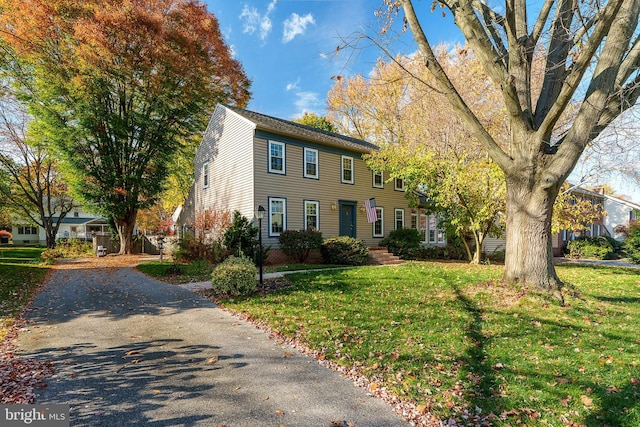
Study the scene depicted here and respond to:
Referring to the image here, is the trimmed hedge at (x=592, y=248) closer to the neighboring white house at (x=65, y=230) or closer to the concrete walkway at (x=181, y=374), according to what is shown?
the concrete walkway at (x=181, y=374)

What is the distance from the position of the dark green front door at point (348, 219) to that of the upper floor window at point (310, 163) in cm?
232

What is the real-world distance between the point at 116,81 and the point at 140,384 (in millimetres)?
19740

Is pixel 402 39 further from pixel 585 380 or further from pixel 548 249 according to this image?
pixel 585 380

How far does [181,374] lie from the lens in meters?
3.92

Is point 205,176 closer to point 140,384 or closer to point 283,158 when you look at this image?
point 283,158

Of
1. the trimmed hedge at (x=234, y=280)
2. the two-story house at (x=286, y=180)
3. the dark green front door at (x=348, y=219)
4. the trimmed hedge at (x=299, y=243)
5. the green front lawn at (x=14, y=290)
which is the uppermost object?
the two-story house at (x=286, y=180)

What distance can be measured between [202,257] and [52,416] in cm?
1119

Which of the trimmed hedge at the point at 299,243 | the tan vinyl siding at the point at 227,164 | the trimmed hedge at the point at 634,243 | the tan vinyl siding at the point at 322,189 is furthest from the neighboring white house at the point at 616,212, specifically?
the tan vinyl siding at the point at 227,164

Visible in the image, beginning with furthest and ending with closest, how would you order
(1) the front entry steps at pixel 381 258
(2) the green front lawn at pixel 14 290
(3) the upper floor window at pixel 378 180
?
(3) the upper floor window at pixel 378 180 < (1) the front entry steps at pixel 381 258 < (2) the green front lawn at pixel 14 290

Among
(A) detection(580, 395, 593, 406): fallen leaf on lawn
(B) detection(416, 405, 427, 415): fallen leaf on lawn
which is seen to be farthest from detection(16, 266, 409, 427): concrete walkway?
(A) detection(580, 395, 593, 406): fallen leaf on lawn

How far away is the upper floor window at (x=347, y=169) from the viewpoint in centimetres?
1720

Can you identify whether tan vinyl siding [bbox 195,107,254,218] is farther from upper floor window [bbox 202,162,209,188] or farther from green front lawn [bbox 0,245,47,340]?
green front lawn [bbox 0,245,47,340]

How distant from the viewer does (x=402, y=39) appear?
6.90 metres

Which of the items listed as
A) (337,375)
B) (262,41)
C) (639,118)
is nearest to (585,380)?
(337,375)
